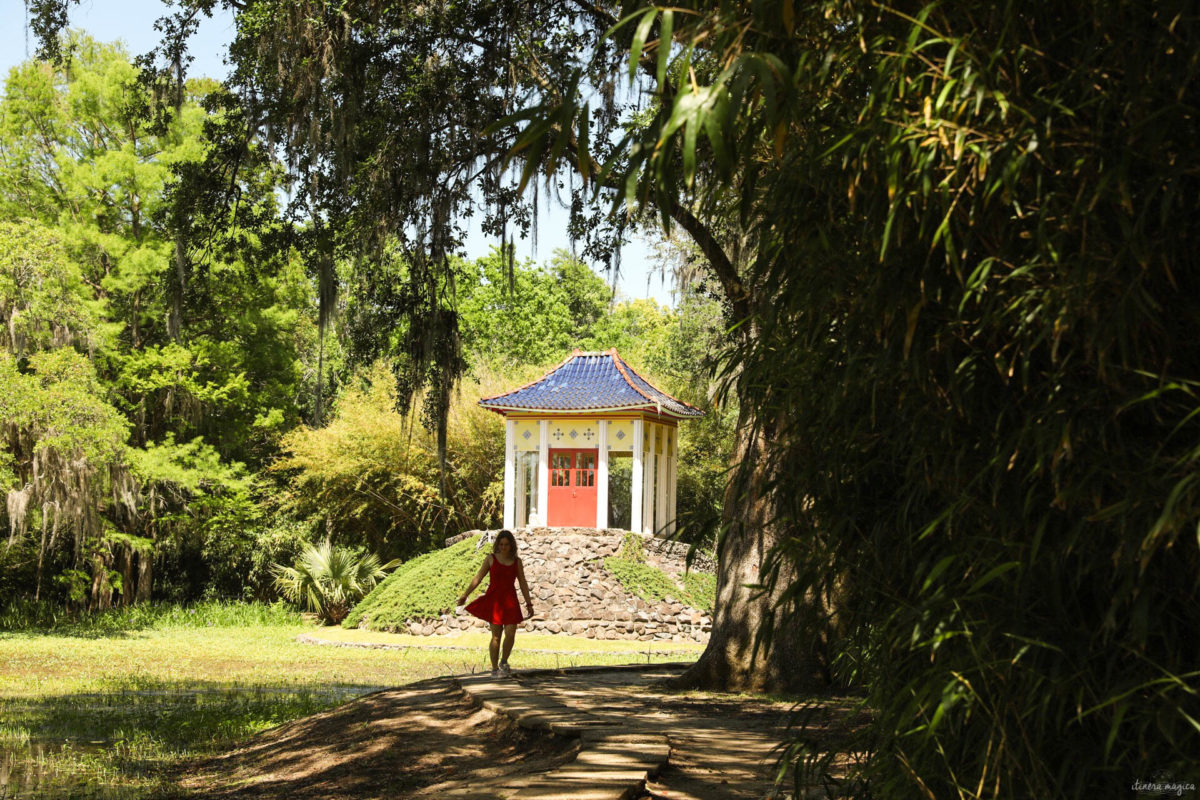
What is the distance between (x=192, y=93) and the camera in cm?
2628

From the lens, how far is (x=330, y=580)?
2388cm

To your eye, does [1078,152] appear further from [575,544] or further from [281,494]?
[281,494]

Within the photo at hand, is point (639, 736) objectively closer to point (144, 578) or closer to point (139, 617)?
point (139, 617)

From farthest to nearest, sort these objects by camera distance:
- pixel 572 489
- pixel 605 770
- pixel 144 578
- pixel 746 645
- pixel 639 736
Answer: pixel 144 578 < pixel 572 489 < pixel 746 645 < pixel 639 736 < pixel 605 770

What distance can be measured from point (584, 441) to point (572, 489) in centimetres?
115

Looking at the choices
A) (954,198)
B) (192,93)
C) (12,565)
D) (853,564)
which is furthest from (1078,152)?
(192,93)

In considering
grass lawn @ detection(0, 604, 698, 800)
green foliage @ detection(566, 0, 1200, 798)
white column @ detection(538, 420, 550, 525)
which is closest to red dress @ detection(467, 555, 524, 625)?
grass lawn @ detection(0, 604, 698, 800)

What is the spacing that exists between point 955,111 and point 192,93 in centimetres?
2731

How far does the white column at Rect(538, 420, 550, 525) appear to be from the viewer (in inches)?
940

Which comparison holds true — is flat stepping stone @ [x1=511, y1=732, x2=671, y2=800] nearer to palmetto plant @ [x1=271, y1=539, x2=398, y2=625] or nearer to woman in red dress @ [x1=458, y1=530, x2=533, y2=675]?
woman in red dress @ [x1=458, y1=530, x2=533, y2=675]

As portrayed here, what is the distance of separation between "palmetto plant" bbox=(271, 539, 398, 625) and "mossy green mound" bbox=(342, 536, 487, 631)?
43.4 inches

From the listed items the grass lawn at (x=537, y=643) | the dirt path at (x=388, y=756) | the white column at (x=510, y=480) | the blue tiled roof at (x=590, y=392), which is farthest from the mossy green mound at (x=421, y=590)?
the dirt path at (x=388, y=756)

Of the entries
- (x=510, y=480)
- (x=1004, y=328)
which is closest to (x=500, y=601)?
(x=1004, y=328)

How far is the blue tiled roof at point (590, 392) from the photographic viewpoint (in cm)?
2320
